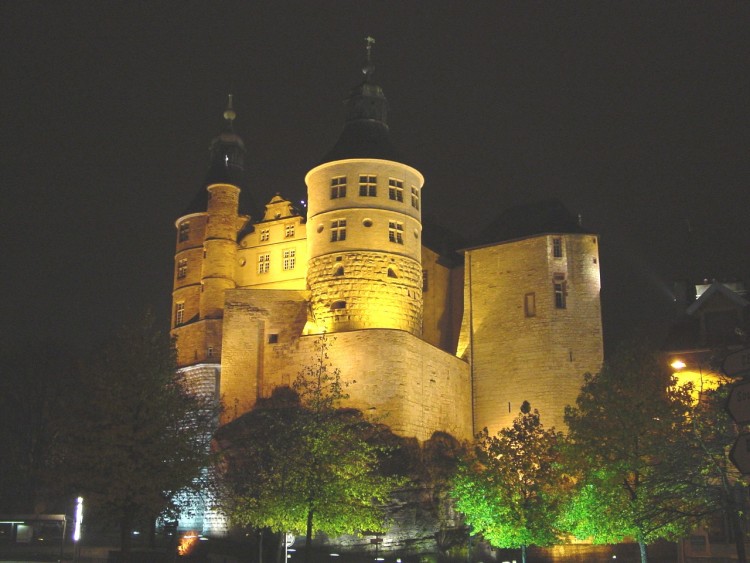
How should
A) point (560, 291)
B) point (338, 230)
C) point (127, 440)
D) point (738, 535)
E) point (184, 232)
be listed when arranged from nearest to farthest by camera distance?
point (738, 535), point (127, 440), point (338, 230), point (560, 291), point (184, 232)

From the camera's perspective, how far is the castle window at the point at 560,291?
53.1m

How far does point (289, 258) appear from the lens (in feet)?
194

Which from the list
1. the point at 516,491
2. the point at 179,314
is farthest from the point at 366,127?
the point at 516,491

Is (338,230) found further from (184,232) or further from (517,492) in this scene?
(517,492)

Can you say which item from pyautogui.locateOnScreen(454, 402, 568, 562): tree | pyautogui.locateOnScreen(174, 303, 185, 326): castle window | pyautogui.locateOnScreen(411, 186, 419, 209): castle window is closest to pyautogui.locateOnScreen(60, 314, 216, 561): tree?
pyautogui.locateOnScreen(454, 402, 568, 562): tree

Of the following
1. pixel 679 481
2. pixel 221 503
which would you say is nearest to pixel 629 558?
pixel 221 503

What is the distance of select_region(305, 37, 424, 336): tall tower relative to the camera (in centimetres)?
4994

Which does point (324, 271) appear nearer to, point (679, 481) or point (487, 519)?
point (487, 519)

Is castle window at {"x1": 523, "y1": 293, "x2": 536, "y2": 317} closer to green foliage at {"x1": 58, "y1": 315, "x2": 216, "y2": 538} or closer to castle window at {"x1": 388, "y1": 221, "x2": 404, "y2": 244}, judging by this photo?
castle window at {"x1": 388, "y1": 221, "x2": 404, "y2": 244}

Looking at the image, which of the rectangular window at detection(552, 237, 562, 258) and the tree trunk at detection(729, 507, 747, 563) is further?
the rectangular window at detection(552, 237, 562, 258)

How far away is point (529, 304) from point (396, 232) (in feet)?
29.7

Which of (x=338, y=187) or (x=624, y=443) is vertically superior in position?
(x=338, y=187)

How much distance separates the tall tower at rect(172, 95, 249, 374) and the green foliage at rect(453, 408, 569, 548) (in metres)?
20.8

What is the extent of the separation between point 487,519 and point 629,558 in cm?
894
